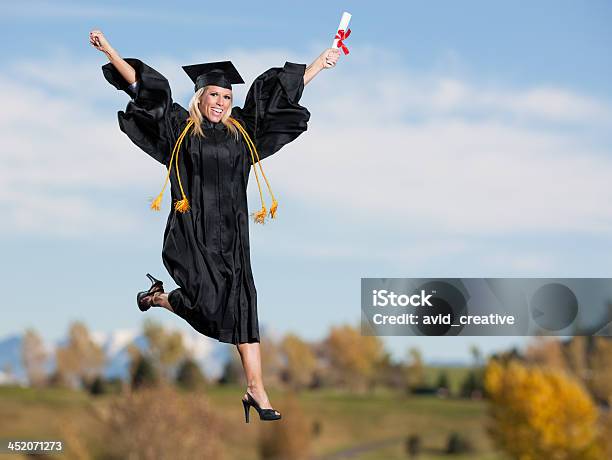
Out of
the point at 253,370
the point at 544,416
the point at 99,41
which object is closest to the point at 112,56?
the point at 99,41

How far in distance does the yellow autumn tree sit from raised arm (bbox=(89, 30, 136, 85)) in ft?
218

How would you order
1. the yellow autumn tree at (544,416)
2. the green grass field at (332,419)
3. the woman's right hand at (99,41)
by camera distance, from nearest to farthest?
the woman's right hand at (99,41) < the yellow autumn tree at (544,416) < the green grass field at (332,419)

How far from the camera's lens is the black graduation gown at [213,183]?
7824 mm

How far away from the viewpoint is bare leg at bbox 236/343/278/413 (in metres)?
7.88

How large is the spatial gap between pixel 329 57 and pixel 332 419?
85.4 m

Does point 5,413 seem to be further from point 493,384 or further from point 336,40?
point 336,40

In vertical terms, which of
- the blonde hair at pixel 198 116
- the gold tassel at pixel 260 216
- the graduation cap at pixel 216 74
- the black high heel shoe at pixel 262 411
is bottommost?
the black high heel shoe at pixel 262 411

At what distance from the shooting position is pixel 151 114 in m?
8.09

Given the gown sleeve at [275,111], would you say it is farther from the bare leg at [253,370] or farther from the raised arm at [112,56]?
the bare leg at [253,370]

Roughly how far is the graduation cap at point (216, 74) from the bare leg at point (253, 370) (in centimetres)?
190

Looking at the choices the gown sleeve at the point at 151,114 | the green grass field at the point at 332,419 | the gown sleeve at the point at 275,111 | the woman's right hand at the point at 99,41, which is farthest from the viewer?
the green grass field at the point at 332,419

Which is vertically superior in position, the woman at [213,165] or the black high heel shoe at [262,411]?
the woman at [213,165]

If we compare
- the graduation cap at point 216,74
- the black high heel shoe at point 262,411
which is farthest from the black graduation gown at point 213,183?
the black high heel shoe at point 262,411

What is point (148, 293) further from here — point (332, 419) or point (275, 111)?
point (332, 419)
